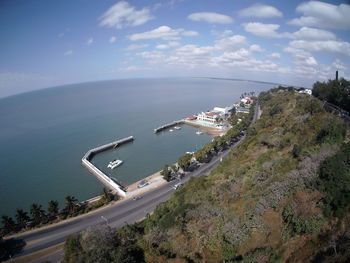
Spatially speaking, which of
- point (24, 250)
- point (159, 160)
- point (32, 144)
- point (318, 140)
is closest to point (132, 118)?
point (32, 144)

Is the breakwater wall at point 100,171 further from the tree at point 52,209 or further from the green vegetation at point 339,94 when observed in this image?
the green vegetation at point 339,94

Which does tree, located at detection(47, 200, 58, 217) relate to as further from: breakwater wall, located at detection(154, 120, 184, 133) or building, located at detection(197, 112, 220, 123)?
building, located at detection(197, 112, 220, 123)

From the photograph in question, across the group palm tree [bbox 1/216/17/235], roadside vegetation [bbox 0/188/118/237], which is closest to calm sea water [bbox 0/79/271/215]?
roadside vegetation [bbox 0/188/118/237]

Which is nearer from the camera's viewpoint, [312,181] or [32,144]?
[312,181]

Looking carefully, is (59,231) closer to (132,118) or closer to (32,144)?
(32,144)

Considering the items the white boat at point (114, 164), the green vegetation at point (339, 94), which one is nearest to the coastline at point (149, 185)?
the white boat at point (114, 164)

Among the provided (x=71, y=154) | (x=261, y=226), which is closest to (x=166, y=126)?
(x=71, y=154)

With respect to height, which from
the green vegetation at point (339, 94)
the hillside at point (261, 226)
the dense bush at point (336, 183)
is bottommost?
the hillside at point (261, 226)
